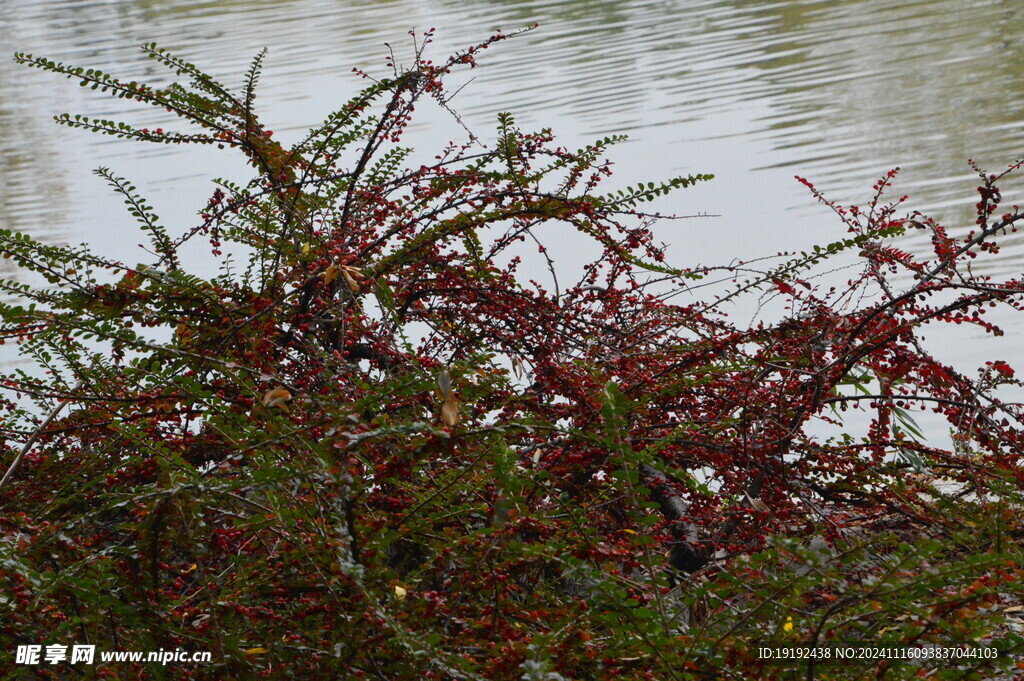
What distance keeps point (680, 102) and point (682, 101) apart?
31 millimetres

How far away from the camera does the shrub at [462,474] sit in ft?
3.94

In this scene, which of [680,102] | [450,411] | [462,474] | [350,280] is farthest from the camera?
[680,102]

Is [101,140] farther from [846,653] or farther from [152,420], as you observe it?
[846,653]

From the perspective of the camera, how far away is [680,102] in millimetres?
6840

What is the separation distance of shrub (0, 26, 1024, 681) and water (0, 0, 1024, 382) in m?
1.62

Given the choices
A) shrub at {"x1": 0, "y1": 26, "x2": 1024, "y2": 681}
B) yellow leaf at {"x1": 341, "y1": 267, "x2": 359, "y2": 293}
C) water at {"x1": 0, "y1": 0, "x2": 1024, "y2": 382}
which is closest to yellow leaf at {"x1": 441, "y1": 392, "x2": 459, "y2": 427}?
shrub at {"x1": 0, "y1": 26, "x2": 1024, "y2": 681}

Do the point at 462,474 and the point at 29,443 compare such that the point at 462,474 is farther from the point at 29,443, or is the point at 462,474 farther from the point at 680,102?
the point at 680,102

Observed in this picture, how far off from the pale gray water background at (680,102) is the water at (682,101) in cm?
2

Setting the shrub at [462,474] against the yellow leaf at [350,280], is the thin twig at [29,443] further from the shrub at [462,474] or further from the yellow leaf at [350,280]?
the yellow leaf at [350,280]

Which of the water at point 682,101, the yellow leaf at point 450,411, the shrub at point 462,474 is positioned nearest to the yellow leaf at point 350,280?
the shrub at point 462,474

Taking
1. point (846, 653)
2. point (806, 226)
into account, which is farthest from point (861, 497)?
point (806, 226)

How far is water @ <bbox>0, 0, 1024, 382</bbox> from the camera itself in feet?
16.0

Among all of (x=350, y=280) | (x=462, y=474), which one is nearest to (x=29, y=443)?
(x=350, y=280)

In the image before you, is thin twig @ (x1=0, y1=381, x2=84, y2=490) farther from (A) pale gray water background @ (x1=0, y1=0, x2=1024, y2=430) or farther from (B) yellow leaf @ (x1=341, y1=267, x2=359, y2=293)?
(A) pale gray water background @ (x1=0, y1=0, x2=1024, y2=430)
